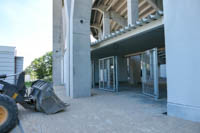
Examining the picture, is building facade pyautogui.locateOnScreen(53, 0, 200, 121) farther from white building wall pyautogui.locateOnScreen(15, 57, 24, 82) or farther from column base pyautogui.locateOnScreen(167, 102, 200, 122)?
white building wall pyautogui.locateOnScreen(15, 57, 24, 82)

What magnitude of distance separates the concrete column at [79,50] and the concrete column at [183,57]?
459 cm

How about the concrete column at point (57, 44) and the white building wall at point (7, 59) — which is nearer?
the white building wall at point (7, 59)

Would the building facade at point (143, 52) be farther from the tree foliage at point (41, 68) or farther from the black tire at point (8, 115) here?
the tree foliage at point (41, 68)

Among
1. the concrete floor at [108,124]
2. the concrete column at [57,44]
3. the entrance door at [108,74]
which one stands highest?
the concrete column at [57,44]

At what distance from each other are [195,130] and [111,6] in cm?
1724

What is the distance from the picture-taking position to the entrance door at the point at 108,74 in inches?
348

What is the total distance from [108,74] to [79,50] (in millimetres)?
3301

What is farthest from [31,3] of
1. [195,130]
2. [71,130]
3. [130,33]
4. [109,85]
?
[195,130]

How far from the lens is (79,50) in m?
7.20

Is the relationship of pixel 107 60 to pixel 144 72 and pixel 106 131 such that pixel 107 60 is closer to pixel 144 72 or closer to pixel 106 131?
pixel 144 72

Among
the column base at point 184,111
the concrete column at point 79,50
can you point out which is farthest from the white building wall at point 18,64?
the column base at point 184,111

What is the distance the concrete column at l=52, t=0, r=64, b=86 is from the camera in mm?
15820

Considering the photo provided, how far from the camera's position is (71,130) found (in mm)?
2824

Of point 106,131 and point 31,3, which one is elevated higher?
point 31,3
